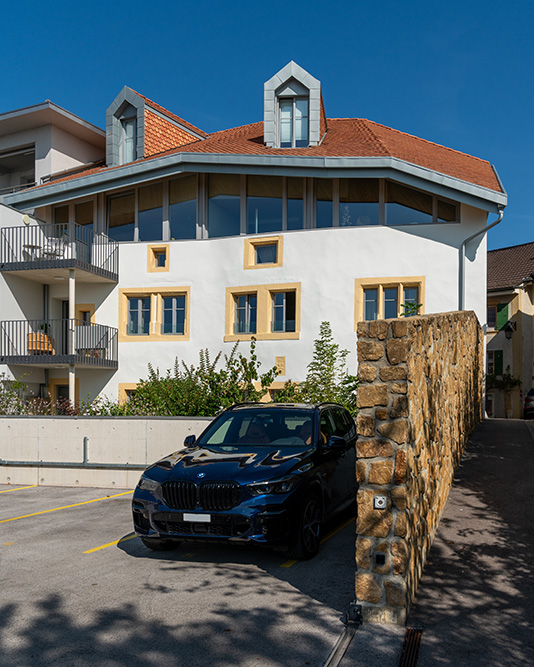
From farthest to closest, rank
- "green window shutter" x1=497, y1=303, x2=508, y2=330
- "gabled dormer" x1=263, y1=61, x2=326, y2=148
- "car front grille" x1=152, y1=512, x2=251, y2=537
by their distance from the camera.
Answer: "green window shutter" x1=497, y1=303, x2=508, y2=330, "gabled dormer" x1=263, y1=61, x2=326, y2=148, "car front grille" x1=152, y1=512, x2=251, y2=537

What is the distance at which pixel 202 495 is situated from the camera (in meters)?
7.25

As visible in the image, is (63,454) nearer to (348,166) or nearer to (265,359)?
(265,359)

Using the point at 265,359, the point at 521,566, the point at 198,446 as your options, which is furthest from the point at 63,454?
the point at 521,566

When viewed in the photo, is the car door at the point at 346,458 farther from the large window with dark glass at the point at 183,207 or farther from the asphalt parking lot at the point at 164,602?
the large window with dark glass at the point at 183,207

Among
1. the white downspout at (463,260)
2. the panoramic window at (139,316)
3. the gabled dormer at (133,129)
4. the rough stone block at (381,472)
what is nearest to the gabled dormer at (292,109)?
the gabled dormer at (133,129)

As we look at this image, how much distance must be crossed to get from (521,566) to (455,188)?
45.5 ft

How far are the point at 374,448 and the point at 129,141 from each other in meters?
22.0

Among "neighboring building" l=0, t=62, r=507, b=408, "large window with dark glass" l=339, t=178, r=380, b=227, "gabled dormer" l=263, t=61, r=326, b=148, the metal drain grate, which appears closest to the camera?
the metal drain grate

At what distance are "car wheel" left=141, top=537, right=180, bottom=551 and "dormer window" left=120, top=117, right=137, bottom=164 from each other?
19558 millimetres

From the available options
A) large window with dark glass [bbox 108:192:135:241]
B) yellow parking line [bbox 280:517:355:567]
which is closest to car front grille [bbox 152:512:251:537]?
yellow parking line [bbox 280:517:355:567]

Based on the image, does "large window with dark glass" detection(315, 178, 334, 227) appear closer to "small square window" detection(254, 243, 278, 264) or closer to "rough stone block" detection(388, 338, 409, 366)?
"small square window" detection(254, 243, 278, 264)

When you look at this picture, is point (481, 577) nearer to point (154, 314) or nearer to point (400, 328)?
point (400, 328)

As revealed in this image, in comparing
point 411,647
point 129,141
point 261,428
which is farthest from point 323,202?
point 411,647

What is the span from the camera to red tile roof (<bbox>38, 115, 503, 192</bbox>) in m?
20.6
